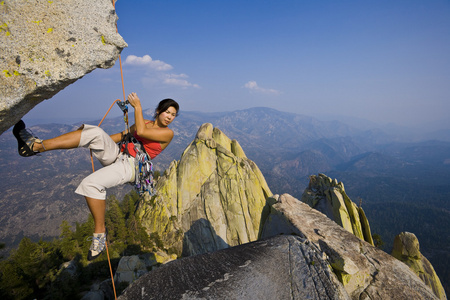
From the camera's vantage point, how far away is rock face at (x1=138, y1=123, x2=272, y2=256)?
39.3 meters

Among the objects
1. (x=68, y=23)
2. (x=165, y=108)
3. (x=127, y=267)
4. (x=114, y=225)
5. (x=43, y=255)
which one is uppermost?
(x=68, y=23)

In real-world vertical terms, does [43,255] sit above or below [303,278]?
below

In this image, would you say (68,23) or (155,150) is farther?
(155,150)

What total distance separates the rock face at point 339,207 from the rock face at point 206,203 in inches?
379

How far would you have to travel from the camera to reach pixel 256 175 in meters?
43.0

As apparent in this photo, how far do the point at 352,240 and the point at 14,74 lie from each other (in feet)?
40.2

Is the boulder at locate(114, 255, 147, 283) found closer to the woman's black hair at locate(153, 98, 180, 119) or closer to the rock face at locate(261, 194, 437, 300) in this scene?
the rock face at locate(261, 194, 437, 300)

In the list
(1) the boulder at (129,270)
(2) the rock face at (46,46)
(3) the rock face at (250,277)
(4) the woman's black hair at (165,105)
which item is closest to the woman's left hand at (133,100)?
(4) the woman's black hair at (165,105)

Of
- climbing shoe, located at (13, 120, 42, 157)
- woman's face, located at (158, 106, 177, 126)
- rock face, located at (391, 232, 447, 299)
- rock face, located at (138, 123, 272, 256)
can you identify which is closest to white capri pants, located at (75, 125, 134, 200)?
climbing shoe, located at (13, 120, 42, 157)

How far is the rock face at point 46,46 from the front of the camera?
12.2 ft

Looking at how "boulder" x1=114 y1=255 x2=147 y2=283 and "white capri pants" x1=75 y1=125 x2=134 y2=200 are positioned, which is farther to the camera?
"boulder" x1=114 y1=255 x2=147 y2=283

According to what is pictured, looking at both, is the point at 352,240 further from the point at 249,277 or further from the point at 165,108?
the point at 165,108

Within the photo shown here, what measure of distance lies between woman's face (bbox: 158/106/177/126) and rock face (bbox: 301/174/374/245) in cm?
2813

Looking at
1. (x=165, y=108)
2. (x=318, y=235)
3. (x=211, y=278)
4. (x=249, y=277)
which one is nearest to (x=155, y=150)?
(x=165, y=108)
